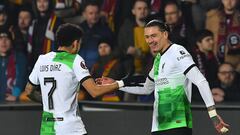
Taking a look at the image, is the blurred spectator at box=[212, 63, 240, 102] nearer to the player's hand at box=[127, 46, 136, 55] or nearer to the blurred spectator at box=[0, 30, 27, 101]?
the player's hand at box=[127, 46, 136, 55]

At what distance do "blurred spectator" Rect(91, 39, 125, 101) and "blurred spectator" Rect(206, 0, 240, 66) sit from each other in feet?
4.52

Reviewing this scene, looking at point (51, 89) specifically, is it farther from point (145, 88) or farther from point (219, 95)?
point (219, 95)

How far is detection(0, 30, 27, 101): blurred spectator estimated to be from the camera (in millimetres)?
11445

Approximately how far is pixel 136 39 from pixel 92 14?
79 centimetres

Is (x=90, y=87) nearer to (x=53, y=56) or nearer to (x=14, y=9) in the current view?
(x=53, y=56)

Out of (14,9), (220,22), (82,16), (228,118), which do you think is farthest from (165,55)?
(14,9)

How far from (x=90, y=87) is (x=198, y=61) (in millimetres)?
3505

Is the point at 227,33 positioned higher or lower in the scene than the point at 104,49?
higher

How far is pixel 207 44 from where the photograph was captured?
35.2 feet

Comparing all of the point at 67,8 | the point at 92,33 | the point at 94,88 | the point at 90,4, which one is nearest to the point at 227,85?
the point at 92,33

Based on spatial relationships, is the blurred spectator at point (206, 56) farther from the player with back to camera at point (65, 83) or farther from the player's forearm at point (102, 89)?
the player with back to camera at point (65, 83)

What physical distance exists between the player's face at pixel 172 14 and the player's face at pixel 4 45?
94.8 inches

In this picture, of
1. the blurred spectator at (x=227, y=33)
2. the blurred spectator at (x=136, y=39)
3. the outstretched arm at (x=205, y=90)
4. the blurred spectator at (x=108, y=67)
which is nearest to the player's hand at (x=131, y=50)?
the blurred spectator at (x=136, y=39)

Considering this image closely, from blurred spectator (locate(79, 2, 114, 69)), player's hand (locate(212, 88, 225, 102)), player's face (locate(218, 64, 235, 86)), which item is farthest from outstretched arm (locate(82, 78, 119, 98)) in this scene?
blurred spectator (locate(79, 2, 114, 69))
